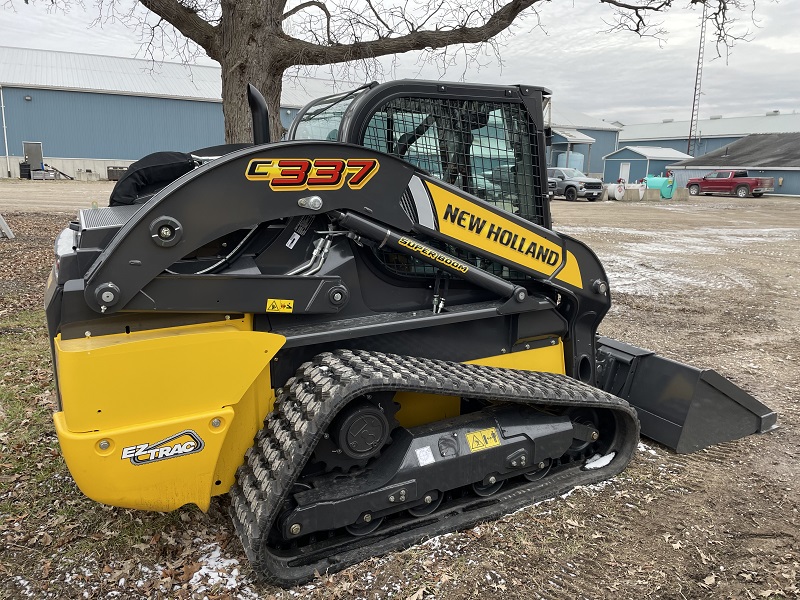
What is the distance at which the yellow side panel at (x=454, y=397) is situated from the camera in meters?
3.46

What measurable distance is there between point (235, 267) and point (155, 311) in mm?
439

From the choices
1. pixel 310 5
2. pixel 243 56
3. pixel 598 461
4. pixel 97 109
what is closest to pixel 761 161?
pixel 310 5

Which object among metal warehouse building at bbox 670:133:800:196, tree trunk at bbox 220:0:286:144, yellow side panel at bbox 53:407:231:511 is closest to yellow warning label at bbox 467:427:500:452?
yellow side panel at bbox 53:407:231:511

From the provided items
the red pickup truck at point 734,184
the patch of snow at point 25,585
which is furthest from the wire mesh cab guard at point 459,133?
the red pickup truck at point 734,184

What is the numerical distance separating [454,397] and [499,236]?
37.0 inches

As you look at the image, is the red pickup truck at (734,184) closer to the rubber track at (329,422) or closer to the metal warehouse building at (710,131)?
the metal warehouse building at (710,131)

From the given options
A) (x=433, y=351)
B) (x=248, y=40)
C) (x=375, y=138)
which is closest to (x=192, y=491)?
(x=433, y=351)

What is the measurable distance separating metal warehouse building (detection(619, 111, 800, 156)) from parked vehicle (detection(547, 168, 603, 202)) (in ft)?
107

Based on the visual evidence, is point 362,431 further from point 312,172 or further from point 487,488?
point 312,172

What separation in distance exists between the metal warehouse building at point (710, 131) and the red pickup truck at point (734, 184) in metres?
21.4

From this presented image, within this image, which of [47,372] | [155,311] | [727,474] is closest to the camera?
[155,311]

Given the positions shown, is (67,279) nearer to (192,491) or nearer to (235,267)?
(235,267)

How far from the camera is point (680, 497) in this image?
3680 mm

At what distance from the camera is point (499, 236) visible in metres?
3.53
